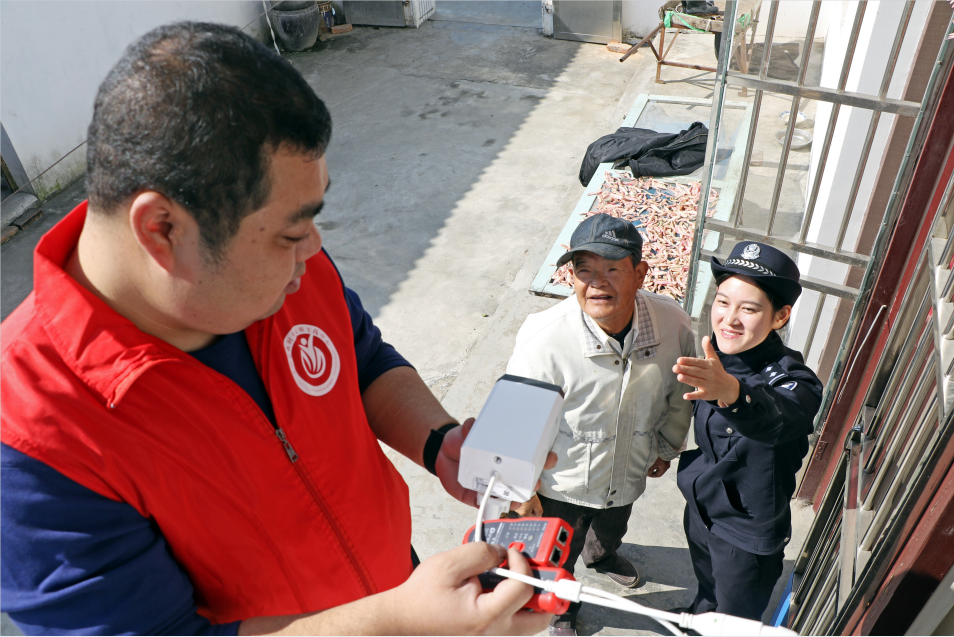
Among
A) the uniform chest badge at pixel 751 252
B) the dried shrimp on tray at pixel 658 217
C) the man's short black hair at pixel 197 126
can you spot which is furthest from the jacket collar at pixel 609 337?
the dried shrimp on tray at pixel 658 217

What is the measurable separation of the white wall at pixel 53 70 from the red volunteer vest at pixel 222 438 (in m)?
6.63

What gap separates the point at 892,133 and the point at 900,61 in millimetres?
278

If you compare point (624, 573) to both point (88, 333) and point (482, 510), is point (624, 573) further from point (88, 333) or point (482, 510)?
point (88, 333)

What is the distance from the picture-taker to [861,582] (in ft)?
5.57

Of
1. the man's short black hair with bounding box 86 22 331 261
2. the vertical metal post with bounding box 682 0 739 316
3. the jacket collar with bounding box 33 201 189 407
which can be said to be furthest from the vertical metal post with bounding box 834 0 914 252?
the jacket collar with bounding box 33 201 189 407

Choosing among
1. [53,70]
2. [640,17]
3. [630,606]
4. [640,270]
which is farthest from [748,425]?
[640,17]

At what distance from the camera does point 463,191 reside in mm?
6672

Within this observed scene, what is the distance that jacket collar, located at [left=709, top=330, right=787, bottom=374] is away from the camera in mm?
2203

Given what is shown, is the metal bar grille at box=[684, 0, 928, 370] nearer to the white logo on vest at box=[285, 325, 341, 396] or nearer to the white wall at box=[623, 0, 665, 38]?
the white logo on vest at box=[285, 325, 341, 396]

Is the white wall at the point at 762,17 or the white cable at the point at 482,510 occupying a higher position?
the white cable at the point at 482,510

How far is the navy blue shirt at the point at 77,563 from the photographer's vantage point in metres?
1.04

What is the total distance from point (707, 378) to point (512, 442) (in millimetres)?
706

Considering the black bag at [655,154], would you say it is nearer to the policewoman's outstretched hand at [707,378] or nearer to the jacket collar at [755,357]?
the jacket collar at [755,357]

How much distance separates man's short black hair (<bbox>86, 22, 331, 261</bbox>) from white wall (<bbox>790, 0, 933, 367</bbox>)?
7.81ft
